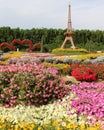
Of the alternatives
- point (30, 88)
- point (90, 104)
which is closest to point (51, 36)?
point (30, 88)

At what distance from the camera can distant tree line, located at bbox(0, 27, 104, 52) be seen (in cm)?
4594

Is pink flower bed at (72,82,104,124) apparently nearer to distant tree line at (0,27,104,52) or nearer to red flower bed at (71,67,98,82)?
red flower bed at (71,67,98,82)

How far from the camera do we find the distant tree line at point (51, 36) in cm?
4594

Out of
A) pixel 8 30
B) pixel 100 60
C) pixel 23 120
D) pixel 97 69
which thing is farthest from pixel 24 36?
pixel 23 120

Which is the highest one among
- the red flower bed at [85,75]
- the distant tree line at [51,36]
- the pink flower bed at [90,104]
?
the pink flower bed at [90,104]

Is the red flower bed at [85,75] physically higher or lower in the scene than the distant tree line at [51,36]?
higher

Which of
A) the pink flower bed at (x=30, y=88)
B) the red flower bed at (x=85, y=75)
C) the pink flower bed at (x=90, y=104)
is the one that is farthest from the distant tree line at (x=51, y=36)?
the pink flower bed at (x=90, y=104)

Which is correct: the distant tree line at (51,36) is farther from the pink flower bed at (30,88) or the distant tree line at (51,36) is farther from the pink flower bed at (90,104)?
the pink flower bed at (90,104)

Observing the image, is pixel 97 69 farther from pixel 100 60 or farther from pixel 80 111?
pixel 80 111

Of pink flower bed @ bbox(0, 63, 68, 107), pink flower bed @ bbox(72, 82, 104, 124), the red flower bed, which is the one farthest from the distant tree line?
pink flower bed @ bbox(72, 82, 104, 124)

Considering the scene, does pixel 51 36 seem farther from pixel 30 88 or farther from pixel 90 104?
pixel 90 104

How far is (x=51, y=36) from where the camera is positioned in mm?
47625

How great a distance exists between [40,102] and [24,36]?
124 ft

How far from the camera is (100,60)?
19469 mm
